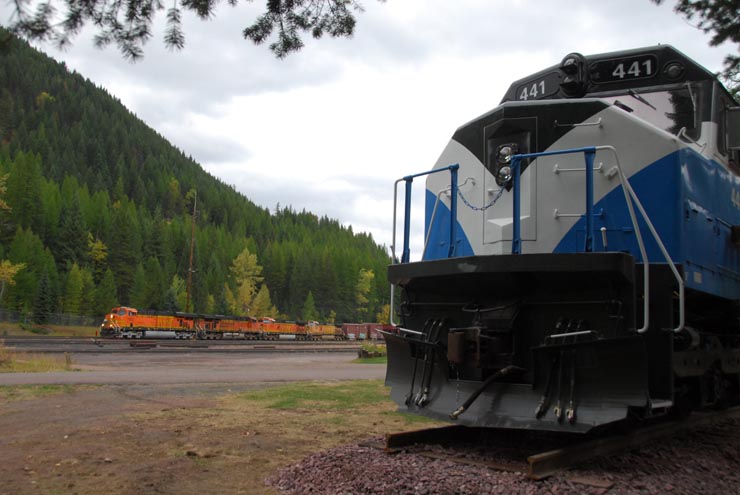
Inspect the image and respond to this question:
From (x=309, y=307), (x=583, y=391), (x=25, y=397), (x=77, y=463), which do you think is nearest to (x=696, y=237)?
(x=583, y=391)

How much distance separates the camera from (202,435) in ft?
24.5

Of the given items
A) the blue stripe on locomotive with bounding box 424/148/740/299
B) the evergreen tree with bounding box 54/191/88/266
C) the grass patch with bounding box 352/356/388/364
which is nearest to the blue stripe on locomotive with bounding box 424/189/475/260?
the blue stripe on locomotive with bounding box 424/148/740/299

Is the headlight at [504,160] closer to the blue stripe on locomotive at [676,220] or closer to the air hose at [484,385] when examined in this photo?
the blue stripe on locomotive at [676,220]

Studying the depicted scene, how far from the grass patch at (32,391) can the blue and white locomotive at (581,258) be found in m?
7.83

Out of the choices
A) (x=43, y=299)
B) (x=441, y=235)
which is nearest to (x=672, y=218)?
(x=441, y=235)

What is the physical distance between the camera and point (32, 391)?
11.8 metres

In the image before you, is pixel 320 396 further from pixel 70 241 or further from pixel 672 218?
pixel 70 241

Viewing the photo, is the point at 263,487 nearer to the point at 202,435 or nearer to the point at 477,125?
the point at 202,435

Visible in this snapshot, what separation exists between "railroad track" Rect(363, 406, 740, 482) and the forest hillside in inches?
1314

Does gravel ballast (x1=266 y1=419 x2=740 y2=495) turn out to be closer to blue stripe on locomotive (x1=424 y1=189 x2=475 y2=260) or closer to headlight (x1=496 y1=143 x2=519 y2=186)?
blue stripe on locomotive (x1=424 y1=189 x2=475 y2=260)

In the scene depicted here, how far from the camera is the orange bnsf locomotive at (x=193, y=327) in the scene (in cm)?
4916

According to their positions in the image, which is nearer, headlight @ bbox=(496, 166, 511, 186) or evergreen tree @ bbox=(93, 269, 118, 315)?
headlight @ bbox=(496, 166, 511, 186)

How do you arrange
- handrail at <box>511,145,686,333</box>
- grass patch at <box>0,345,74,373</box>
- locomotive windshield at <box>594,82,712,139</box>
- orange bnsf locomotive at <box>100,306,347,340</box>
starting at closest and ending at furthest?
handrail at <box>511,145,686,333</box> → locomotive windshield at <box>594,82,712,139</box> → grass patch at <box>0,345,74,373</box> → orange bnsf locomotive at <box>100,306,347,340</box>

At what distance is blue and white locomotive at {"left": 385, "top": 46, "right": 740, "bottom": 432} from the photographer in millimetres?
5117
